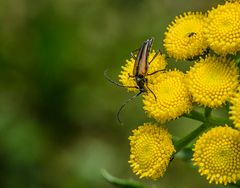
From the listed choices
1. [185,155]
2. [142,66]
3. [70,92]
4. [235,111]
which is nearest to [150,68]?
[142,66]

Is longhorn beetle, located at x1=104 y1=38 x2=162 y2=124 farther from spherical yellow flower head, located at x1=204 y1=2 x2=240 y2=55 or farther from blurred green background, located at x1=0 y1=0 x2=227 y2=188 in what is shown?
blurred green background, located at x1=0 y1=0 x2=227 y2=188

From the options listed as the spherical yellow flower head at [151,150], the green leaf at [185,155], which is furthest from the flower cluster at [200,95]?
the green leaf at [185,155]

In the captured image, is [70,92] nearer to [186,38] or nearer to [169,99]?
[186,38]

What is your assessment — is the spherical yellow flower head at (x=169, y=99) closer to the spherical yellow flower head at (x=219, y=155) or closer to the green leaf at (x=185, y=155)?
the spherical yellow flower head at (x=219, y=155)

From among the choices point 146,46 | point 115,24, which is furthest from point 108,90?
point 146,46

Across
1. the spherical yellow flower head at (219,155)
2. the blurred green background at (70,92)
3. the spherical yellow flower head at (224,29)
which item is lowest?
the blurred green background at (70,92)

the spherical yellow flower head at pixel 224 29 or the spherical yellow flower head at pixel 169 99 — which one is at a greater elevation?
the spherical yellow flower head at pixel 224 29

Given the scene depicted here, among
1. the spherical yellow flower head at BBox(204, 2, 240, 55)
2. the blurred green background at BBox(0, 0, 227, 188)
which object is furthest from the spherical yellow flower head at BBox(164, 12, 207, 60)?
the blurred green background at BBox(0, 0, 227, 188)
